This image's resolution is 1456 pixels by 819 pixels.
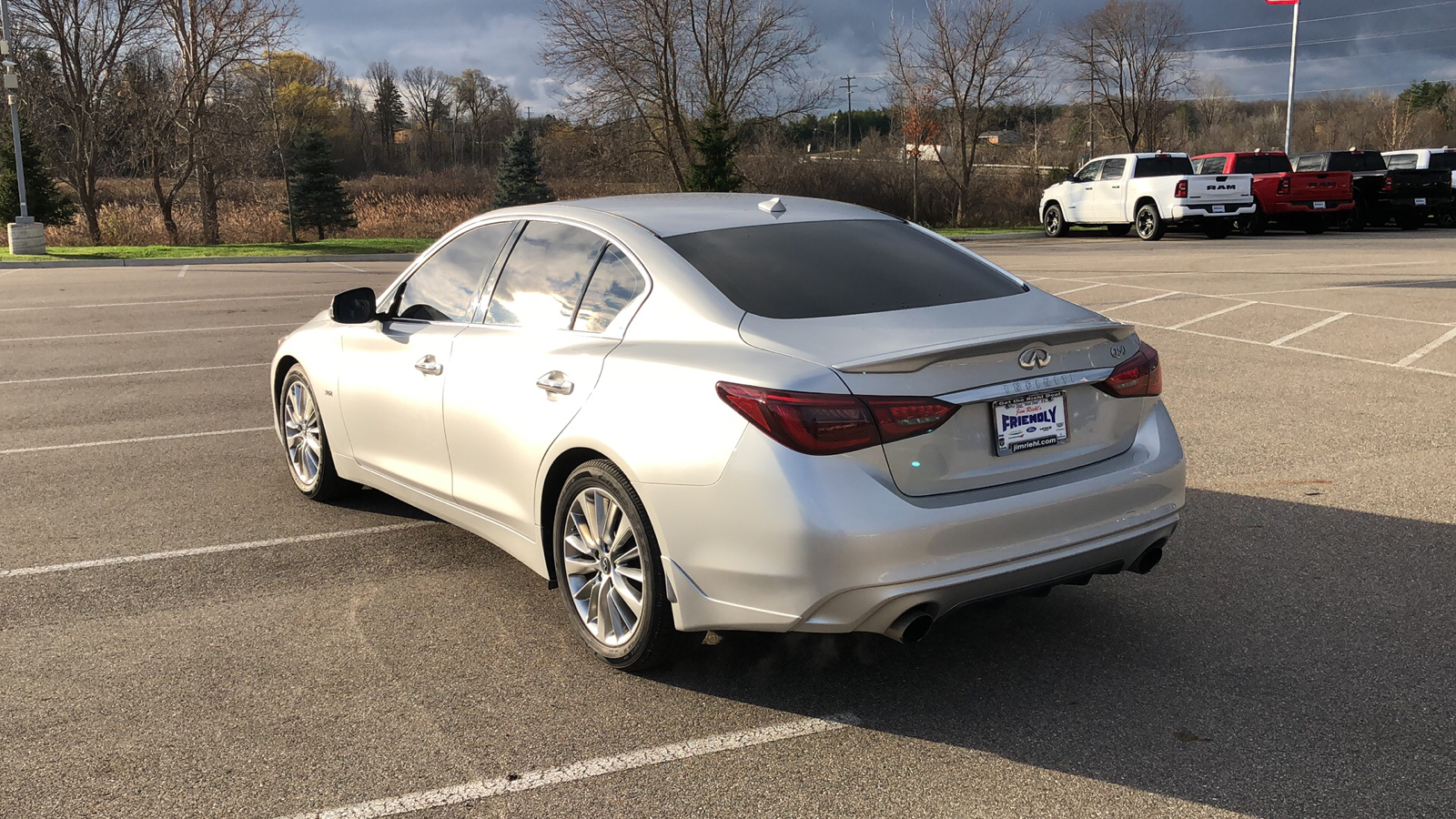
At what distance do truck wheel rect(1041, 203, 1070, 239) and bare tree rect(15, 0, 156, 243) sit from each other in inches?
1039

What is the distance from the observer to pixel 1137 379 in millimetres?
3994

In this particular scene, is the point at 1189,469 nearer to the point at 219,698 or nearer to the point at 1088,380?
the point at 1088,380

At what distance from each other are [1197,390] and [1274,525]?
3.69m

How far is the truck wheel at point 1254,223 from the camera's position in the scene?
29781mm

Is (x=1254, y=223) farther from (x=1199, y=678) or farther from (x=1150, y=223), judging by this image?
(x=1199, y=678)

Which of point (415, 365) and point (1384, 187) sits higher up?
point (1384, 187)

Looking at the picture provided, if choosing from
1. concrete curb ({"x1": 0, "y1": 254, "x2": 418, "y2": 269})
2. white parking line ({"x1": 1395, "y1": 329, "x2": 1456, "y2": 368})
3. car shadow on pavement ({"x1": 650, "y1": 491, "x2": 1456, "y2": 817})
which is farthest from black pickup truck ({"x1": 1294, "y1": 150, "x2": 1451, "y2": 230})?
car shadow on pavement ({"x1": 650, "y1": 491, "x2": 1456, "y2": 817})

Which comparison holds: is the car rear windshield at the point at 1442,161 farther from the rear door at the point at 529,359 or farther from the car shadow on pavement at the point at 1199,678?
the rear door at the point at 529,359

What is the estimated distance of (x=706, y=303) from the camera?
3.89 meters

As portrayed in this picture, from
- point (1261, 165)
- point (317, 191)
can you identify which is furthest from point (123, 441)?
point (317, 191)

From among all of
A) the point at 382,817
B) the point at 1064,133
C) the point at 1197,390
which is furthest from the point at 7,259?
the point at 1064,133

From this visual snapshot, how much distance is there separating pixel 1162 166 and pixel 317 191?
28451 mm

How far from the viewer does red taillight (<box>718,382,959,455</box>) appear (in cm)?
335

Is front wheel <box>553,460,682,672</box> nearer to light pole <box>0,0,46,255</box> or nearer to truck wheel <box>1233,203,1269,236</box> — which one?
light pole <box>0,0,46,255</box>
